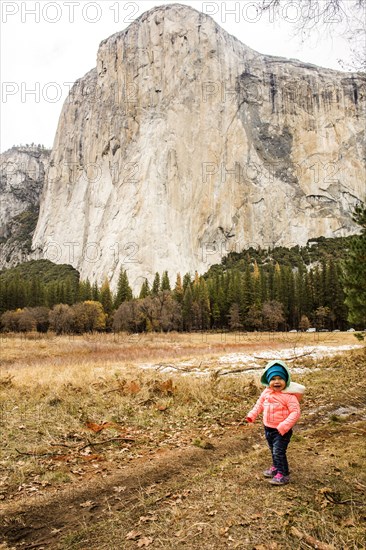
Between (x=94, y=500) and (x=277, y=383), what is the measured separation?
2.67m

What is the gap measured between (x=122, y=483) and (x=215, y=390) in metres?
6.08

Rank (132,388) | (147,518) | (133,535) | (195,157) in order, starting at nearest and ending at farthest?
1. (133,535)
2. (147,518)
3. (132,388)
4. (195,157)

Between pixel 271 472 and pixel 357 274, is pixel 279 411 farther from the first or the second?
pixel 357 274

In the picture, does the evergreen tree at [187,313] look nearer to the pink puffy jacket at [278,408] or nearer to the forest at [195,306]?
the forest at [195,306]

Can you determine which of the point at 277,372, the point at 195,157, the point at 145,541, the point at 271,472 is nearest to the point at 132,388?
the point at 271,472

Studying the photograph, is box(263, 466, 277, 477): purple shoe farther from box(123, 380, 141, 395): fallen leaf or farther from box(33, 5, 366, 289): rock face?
box(33, 5, 366, 289): rock face

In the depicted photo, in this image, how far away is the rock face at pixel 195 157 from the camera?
10294 cm

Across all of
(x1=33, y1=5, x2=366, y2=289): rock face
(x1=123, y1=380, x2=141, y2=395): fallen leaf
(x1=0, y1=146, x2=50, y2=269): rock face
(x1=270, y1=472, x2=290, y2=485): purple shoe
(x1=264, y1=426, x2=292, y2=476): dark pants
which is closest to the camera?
(x1=270, y1=472, x2=290, y2=485): purple shoe

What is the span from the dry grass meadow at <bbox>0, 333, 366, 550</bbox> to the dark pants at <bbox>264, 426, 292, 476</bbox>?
222 mm

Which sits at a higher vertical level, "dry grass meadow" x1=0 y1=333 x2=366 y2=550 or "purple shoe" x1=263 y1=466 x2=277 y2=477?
"purple shoe" x1=263 y1=466 x2=277 y2=477

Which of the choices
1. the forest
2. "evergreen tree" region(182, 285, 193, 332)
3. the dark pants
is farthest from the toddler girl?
"evergreen tree" region(182, 285, 193, 332)

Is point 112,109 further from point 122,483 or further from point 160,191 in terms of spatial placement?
point 122,483

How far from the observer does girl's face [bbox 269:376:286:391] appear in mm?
4820

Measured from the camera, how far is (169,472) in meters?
5.49
